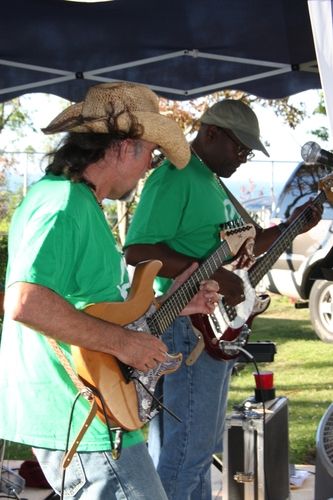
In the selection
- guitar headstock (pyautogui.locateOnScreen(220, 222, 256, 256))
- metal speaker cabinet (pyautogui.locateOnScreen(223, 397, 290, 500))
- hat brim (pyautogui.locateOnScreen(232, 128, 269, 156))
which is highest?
hat brim (pyautogui.locateOnScreen(232, 128, 269, 156))

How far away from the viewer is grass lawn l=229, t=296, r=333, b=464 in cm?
634

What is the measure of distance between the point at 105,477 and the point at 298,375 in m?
6.04

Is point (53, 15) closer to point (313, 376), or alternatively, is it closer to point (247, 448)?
point (247, 448)

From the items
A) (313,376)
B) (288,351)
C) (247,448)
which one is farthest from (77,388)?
(288,351)

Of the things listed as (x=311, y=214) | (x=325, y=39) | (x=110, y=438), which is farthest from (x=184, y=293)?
(x=325, y=39)

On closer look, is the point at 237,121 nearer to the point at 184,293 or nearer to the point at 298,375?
the point at 184,293

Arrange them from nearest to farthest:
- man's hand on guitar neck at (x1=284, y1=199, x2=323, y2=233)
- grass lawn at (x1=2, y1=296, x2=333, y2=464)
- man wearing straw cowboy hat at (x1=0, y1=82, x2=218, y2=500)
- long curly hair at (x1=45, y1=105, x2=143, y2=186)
Result: man wearing straw cowboy hat at (x1=0, y1=82, x2=218, y2=500), long curly hair at (x1=45, y1=105, x2=143, y2=186), man's hand on guitar neck at (x1=284, y1=199, x2=323, y2=233), grass lawn at (x1=2, y1=296, x2=333, y2=464)

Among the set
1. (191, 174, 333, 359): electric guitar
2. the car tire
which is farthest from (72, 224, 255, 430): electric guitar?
the car tire

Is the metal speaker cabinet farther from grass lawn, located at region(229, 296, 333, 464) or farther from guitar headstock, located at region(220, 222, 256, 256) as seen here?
grass lawn, located at region(229, 296, 333, 464)

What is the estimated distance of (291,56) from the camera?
497 centimetres

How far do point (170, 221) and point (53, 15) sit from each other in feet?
4.75

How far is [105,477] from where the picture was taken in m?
2.34

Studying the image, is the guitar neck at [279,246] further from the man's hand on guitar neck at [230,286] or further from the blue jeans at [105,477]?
the blue jeans at [105,477]

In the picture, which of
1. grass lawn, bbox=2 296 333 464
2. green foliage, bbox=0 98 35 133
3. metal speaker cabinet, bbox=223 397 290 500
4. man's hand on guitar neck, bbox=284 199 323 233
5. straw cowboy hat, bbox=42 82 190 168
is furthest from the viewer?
green foliage, bbox=0 98 35 133
